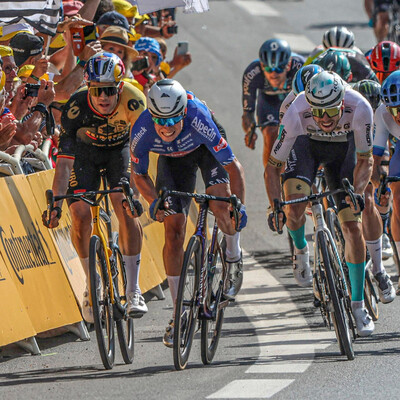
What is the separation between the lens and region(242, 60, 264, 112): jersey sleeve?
1432 centimetres

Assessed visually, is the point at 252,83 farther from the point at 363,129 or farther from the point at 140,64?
the point at 363,129

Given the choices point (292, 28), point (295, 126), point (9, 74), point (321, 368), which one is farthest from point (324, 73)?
point (292, 28)

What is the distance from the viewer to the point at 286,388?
7629 millimetres

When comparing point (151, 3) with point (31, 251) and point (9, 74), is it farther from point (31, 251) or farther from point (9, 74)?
point (31, 251)

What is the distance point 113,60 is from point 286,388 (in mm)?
3066

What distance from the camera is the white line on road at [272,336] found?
7711 millimetres

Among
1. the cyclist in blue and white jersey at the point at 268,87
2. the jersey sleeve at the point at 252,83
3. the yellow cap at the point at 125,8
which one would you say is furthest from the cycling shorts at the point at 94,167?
the yellow cap at the point at 125,8

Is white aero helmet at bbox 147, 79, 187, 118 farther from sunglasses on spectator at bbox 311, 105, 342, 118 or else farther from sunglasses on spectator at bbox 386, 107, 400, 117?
sunglasses on spectator at bbox 386, 107, 400, 117

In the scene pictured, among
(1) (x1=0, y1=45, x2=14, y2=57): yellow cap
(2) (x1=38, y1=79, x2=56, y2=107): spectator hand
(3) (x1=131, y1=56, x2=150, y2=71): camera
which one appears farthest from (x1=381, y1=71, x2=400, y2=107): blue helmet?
(3) (x1=131, y1=56, x2=150, y2=71): camera

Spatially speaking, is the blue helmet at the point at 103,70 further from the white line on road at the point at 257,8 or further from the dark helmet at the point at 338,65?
the white line on road at the point at 257,8

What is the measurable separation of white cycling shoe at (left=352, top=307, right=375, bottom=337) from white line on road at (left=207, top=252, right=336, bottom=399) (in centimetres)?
26

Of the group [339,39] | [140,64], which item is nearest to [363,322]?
[140,64]

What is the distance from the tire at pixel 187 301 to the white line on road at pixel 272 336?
50 cm

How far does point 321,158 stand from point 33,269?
2.62 metres
